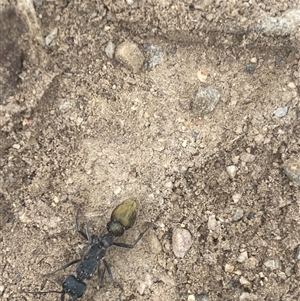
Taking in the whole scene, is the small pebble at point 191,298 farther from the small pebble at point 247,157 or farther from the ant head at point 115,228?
the small pebble at point 247,157

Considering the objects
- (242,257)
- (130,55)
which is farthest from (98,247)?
(130,55)

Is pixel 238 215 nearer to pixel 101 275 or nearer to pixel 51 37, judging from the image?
pixel 101 275

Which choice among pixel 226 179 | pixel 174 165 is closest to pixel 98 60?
pixel 174 165

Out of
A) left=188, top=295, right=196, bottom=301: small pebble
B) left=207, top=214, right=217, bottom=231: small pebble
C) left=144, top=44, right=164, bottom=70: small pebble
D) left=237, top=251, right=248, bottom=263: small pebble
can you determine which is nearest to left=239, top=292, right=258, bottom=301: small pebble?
left=237, top=251, right=248, bottom=263: small pebble

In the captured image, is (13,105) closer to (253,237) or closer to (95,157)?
(95,157)

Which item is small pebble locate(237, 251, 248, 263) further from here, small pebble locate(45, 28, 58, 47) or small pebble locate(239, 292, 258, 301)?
Answer: small pebble locate(45, 28, 58, 47)

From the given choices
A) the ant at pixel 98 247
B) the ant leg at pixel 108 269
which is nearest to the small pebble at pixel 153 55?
the ant at pixel 98 247
